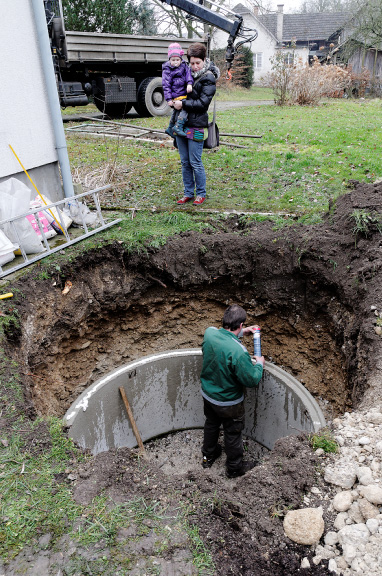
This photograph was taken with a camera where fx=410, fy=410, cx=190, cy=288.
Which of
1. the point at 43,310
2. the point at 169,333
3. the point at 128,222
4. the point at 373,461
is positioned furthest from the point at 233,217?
the point at 373,461

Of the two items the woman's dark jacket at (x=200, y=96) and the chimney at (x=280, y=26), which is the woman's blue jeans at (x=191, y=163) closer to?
the woman's dark jacket at (x=200, y=96)

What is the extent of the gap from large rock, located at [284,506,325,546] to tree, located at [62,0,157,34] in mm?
17187

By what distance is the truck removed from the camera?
34.0 feet

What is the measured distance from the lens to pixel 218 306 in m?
5.57

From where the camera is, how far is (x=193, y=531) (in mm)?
2248

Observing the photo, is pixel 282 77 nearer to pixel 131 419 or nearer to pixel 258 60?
pixel 131 419

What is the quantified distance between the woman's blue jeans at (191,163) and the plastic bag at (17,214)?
7.06ft

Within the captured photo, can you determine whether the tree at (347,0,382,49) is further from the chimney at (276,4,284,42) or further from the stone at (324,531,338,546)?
the stone at (324,531,338,546)

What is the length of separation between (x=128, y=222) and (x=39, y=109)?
6.05ft

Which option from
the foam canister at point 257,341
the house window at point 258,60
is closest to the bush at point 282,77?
the foam canister at point 257,341

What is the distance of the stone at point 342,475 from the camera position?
7.87 feet

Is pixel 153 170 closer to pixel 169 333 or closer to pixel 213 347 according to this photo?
pixel 169 333

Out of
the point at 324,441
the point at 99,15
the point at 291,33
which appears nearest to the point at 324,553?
the point at 324,441

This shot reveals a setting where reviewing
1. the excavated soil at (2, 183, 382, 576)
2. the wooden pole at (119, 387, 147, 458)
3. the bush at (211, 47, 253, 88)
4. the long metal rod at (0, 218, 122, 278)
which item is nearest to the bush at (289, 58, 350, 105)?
the bush at (211, 47, 253, 88)
